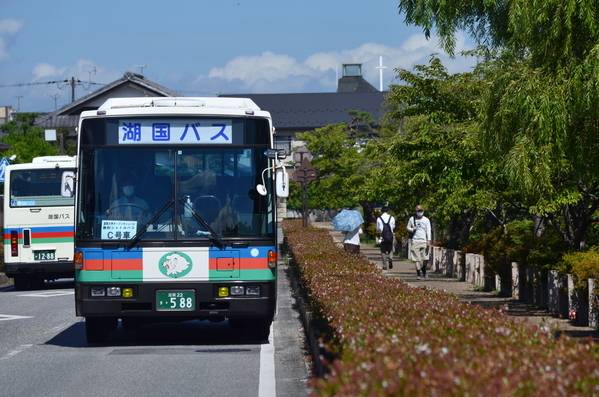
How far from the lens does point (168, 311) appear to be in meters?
13.5

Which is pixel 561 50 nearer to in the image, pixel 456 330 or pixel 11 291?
pixel 456 330

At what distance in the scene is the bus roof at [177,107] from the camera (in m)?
13.8

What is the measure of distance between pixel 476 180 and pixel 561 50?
36.3ft

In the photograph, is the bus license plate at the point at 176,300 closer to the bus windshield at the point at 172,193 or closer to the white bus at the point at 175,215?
the white bus at the point at 175,215

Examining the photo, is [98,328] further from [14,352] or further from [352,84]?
[352,84]

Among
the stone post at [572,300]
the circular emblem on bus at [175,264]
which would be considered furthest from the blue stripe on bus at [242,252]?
the stone post at [572,300]

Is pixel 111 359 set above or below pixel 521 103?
below

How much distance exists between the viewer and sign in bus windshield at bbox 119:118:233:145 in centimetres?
1369

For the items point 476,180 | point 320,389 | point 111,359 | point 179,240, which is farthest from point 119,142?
point 476,180

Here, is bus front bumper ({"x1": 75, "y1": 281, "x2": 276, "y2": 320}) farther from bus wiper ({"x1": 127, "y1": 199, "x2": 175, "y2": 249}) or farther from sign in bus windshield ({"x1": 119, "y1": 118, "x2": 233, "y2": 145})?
sign in bus windshield ({"x1": 119, "y1": 118, "x2": 233, "y2": 145})

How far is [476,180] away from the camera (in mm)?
23672

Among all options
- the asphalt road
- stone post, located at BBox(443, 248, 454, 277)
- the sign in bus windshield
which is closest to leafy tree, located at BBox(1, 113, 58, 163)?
stone post, located at BBox(443, 248, 454, 277)

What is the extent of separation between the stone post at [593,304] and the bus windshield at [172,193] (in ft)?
14.4

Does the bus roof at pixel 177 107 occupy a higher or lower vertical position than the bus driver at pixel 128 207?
higher
